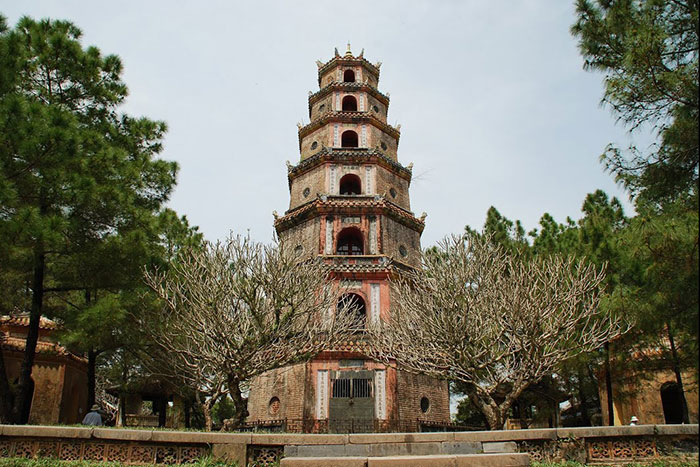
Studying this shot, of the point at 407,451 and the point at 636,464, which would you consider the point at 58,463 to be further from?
the point at 636,464

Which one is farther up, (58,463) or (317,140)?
(317,140)

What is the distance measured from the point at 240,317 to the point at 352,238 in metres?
8.72

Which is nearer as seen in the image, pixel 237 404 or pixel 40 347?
pixel 237 404

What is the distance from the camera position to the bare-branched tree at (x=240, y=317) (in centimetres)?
1301

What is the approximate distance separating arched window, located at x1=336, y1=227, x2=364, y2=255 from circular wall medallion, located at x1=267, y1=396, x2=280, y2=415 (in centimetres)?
626

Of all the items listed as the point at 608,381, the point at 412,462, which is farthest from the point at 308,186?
the point at 412,462

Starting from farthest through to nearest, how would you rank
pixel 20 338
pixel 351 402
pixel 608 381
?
pixel 20 338 < pixel 351 402 < pixel 608 381

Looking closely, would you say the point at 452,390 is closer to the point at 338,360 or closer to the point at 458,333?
the point at 338,360

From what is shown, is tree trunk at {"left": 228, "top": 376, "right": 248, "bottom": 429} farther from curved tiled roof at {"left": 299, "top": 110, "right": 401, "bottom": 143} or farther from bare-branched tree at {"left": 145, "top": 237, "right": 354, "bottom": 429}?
curved tiled roof at {"left": 299, "top": 110, "right": 401, "bottom": 143}

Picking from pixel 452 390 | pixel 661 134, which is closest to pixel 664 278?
pixel 661 134

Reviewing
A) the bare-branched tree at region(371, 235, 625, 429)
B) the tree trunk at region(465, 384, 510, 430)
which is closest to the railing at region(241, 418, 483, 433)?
the bare-branched tree at region(371, 235, 625, 429)

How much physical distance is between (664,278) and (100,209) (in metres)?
11.4

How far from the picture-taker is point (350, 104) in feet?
81.7

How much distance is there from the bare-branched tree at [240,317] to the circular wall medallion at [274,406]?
10.3ft
